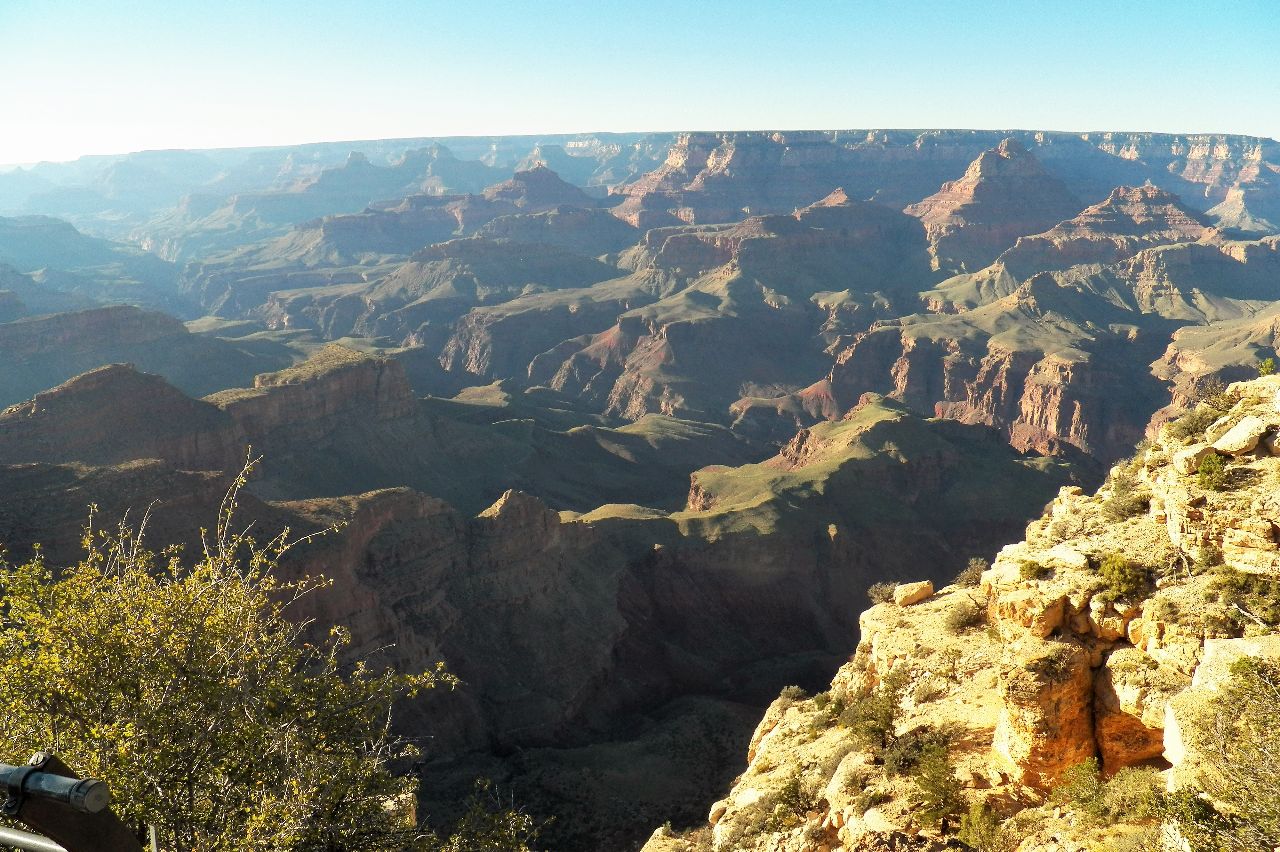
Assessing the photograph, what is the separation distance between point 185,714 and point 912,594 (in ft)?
77.1

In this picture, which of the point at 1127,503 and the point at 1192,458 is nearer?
the point at 1192,458

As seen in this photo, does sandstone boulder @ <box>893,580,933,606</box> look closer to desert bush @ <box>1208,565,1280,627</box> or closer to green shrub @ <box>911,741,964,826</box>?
green shrub @ <box>911,741,964,826</box>

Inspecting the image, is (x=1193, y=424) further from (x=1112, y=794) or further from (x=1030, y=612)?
(x=1112, y=794)

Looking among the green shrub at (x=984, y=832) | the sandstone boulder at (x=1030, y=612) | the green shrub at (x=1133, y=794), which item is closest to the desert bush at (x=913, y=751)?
the green shrub at (x=984, y=832)

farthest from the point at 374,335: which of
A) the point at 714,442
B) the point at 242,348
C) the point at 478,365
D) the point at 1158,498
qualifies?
the point at 1158,498

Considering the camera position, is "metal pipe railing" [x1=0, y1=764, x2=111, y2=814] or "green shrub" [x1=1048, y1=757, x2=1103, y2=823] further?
"green shrub" [x1=1048, y1=757, x2=1103, y2=823]

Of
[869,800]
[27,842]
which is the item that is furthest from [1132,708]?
[27,842]

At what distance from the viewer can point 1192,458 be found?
21.4m

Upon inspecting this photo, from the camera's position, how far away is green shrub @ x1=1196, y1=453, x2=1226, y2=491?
20.1 metres

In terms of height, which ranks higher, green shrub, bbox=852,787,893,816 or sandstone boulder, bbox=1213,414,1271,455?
sandstone boulder, bbox=1213,414,1271,455

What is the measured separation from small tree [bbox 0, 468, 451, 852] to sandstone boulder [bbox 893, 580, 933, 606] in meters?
19.3

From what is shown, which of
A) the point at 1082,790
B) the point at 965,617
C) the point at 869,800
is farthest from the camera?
the point at 965,617

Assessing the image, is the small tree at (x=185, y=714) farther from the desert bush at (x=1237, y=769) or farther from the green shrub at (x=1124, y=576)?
the green shrub at (x=1124, y=576)

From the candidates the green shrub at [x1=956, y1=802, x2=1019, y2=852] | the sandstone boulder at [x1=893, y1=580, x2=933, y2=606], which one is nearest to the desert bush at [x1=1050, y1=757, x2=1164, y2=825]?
the green shrub at [x1=956, y1=802, x2=1019, y2=852]
